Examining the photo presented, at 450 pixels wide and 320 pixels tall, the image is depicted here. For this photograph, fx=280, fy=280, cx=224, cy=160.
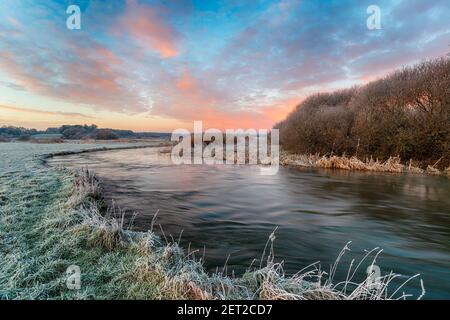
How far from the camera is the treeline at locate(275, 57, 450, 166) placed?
19.6 metres

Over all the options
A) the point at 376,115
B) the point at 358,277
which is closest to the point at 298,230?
the point at 358,277

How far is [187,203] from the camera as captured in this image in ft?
35.8

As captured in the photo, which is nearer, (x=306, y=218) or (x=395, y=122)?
(x=306, y=218)

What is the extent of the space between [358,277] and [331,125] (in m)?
22.0

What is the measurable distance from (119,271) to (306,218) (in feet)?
20.7

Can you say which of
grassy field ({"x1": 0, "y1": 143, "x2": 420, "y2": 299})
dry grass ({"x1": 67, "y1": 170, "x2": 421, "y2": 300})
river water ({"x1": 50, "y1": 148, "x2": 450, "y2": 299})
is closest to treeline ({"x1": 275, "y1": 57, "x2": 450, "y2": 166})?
river water ({"x1": 50, "y1": 148, "x2": 450, "y2": 299})

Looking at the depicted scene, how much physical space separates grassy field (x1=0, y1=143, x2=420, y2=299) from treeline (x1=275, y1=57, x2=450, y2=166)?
60.7ft

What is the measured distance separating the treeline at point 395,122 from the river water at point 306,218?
14.5 ft

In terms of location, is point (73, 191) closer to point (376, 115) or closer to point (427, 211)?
point (427, 211)

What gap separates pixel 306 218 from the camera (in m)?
9.08
